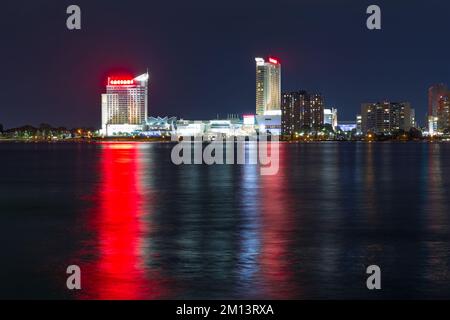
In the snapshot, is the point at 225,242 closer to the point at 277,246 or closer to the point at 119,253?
the point at 277,246

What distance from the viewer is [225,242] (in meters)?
20.3

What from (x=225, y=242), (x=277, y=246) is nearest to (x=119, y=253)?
(x=225, y=242)

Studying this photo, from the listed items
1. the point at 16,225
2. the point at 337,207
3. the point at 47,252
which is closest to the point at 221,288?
the point at 47,252

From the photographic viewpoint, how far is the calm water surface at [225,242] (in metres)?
14.7

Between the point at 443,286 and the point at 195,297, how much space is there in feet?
16.1

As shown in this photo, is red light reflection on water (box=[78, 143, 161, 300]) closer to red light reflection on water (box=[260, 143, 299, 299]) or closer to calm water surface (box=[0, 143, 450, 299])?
calm water surface (box=[0, 143, 450, 299])

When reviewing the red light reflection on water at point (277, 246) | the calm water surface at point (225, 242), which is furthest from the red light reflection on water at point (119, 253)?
the red light reflection on water at point (277, 246)

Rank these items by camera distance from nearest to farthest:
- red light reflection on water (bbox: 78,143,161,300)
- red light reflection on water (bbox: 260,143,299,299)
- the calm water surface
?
1. red light reflection on water (bbox: 78,143,161,300)
2. red light reflection on water (bbox: 260,143,299,299)
3. the calm water surface

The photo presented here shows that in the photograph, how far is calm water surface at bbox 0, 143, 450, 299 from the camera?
1470 cm

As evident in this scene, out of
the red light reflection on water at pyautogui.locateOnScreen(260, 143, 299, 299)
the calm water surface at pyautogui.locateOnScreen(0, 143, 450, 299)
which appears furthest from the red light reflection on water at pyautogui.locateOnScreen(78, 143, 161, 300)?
the red light reflection on water at pyautogui.locateOnScreen(260, 143, 299, 299)

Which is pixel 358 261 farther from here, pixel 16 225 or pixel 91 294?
pixel 16 225

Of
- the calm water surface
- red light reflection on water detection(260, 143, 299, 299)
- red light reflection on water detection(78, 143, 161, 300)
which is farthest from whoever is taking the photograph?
the calm water surface

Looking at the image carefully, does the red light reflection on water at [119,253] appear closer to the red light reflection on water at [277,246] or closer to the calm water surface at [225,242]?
the calm water surface at [225,242]

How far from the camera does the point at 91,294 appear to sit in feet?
45.9
